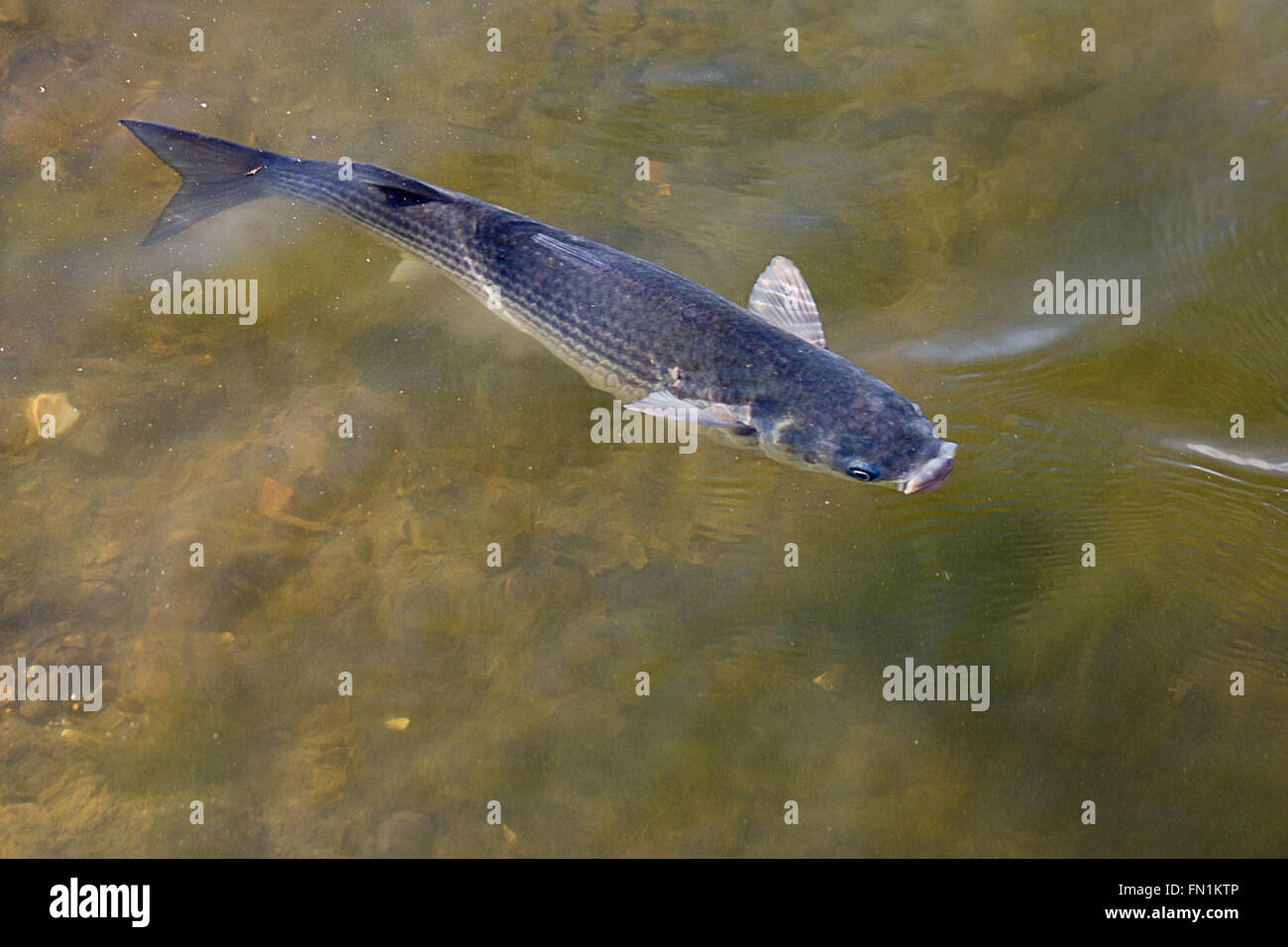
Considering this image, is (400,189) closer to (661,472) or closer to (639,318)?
(639,318)

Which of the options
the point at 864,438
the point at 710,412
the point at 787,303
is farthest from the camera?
the point at 787,303

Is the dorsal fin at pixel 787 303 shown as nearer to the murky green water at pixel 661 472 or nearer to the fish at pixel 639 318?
the fish at pixel 639 318

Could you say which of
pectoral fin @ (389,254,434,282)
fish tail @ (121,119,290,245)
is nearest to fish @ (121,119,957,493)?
fish tail @ (121,119,290,245)

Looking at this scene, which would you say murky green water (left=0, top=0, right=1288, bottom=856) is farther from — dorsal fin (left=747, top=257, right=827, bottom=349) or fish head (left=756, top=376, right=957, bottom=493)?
fish head (left=756, top=376, right=957, bottom=493)

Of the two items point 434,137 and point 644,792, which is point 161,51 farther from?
point 644,792

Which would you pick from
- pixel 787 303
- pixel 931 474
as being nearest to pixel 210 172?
pixel 787 303
